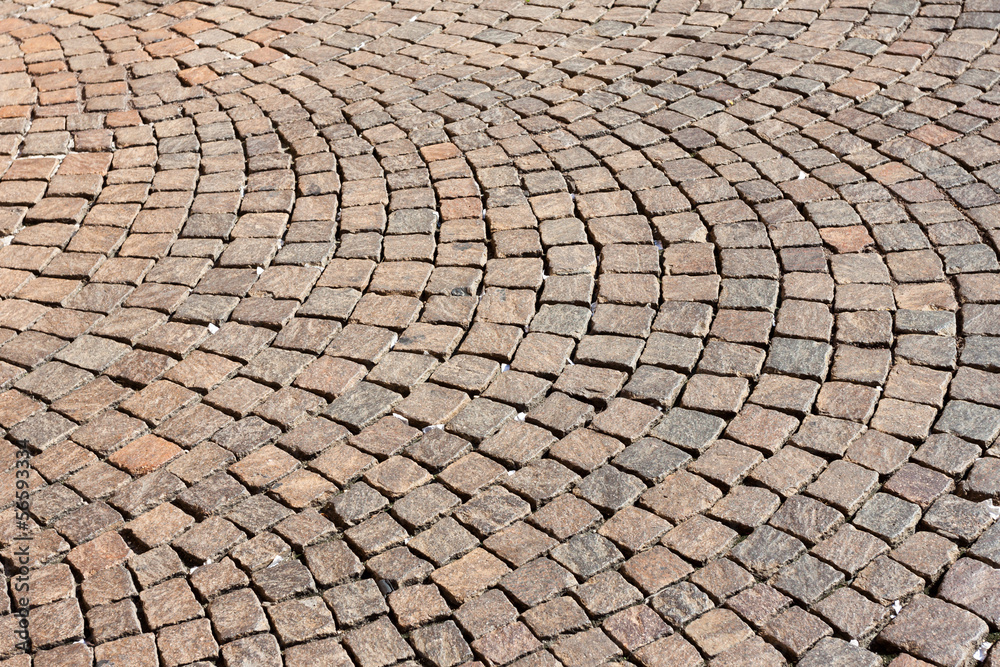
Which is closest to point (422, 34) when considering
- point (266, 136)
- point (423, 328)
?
point (266, 136)

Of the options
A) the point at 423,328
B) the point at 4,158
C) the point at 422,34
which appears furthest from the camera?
the point at 422,34

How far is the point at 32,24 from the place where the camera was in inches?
264

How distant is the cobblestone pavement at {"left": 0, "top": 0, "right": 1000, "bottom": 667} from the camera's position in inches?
110

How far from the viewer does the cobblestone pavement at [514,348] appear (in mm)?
2785

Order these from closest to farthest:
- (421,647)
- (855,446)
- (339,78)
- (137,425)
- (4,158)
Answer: (421,647) → (855,446) → (137,425) → (4,158) → (339,78)

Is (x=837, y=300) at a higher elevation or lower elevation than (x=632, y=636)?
higher

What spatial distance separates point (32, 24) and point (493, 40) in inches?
124

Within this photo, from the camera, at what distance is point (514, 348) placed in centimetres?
374

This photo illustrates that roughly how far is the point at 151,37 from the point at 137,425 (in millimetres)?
3821

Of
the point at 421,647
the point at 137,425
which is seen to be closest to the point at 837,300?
the point at 421,647

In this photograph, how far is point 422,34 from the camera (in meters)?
6.31

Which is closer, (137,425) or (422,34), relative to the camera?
(137,425)

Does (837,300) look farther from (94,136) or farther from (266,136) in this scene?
(94,136)

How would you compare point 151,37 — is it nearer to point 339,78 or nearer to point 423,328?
point 339,78
